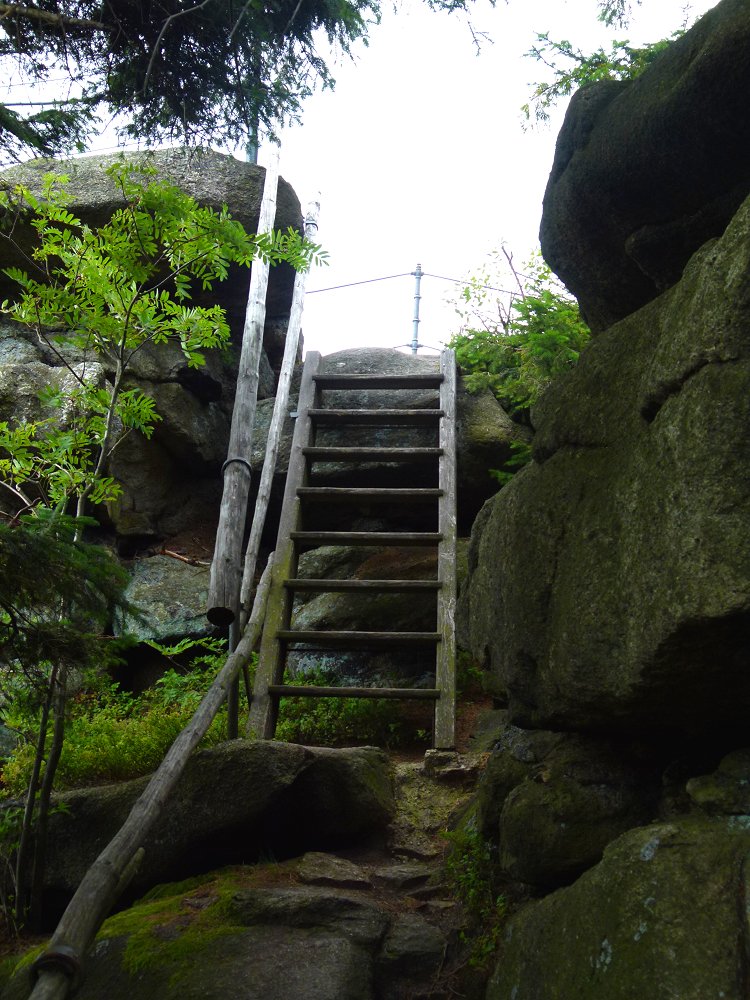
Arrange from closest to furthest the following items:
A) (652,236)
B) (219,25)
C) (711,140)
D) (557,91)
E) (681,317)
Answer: (681,317), (711,140), (652,236), (219,25), (557,91)

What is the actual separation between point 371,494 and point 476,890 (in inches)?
143

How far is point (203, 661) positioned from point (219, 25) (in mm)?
5015

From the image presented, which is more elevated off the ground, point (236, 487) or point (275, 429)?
point (275, 429)

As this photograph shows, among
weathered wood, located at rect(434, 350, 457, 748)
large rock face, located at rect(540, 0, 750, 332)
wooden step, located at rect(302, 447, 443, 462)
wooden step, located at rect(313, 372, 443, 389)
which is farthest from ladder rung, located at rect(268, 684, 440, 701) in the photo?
wooden step, located at rect(313, 372, 443, 389)

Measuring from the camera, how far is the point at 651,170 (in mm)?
3164

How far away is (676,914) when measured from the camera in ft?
7.08

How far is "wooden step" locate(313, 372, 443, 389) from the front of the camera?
8.12m

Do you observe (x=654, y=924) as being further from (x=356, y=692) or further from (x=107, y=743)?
(x=107, y=743)

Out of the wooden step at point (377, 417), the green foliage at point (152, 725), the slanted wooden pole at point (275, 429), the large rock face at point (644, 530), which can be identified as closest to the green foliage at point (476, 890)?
the large rock face at point (644, 530)

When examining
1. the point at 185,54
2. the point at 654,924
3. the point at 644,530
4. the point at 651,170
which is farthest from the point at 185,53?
the point at 654,924

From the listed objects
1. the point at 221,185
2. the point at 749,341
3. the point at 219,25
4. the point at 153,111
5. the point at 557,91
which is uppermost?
the point at 221,185

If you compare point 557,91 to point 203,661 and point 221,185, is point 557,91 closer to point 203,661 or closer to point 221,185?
point 221,185

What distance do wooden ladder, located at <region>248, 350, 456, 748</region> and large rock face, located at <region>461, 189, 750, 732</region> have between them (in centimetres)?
226

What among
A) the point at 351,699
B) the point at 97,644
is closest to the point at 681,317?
the point at 97,644
